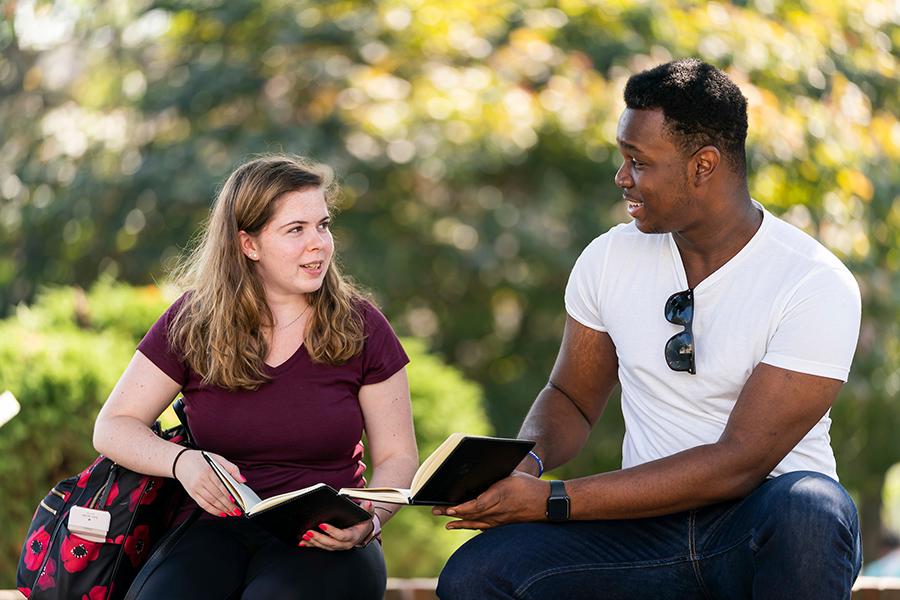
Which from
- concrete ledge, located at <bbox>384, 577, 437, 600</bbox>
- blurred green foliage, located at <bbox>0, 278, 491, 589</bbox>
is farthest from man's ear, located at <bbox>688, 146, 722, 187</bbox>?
blurred green foliage, located at <bbox>0, 278, 491, 589</bbox>

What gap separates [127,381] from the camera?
3361 millimetres

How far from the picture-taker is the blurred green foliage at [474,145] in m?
6.76

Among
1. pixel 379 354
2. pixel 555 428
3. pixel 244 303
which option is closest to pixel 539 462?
A: pixel 555 428

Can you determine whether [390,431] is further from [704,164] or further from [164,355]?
[704,164]

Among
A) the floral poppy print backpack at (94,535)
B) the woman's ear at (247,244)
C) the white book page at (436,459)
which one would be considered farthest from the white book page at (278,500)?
the woman's ear at (247,244)

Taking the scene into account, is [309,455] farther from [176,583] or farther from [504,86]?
[504,86]

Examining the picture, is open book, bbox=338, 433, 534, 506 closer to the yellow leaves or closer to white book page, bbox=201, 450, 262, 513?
white book page, bbox=201, 450, 262, 513

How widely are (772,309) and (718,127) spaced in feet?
1.57

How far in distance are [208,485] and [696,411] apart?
3.94 feet

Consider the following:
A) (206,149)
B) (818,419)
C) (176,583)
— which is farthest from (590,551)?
(206,149)

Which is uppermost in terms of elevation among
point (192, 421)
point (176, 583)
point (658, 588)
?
point (192, 421)

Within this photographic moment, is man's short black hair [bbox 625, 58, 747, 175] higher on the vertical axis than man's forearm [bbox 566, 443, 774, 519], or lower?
higher

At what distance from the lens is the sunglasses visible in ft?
10.2

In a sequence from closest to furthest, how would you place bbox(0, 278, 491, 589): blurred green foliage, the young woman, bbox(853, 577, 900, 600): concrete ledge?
the young woman → bbox(853, 577, 900, 600): concrete ledge → bbox(0, 278, 491, 589): blurred green foliage
